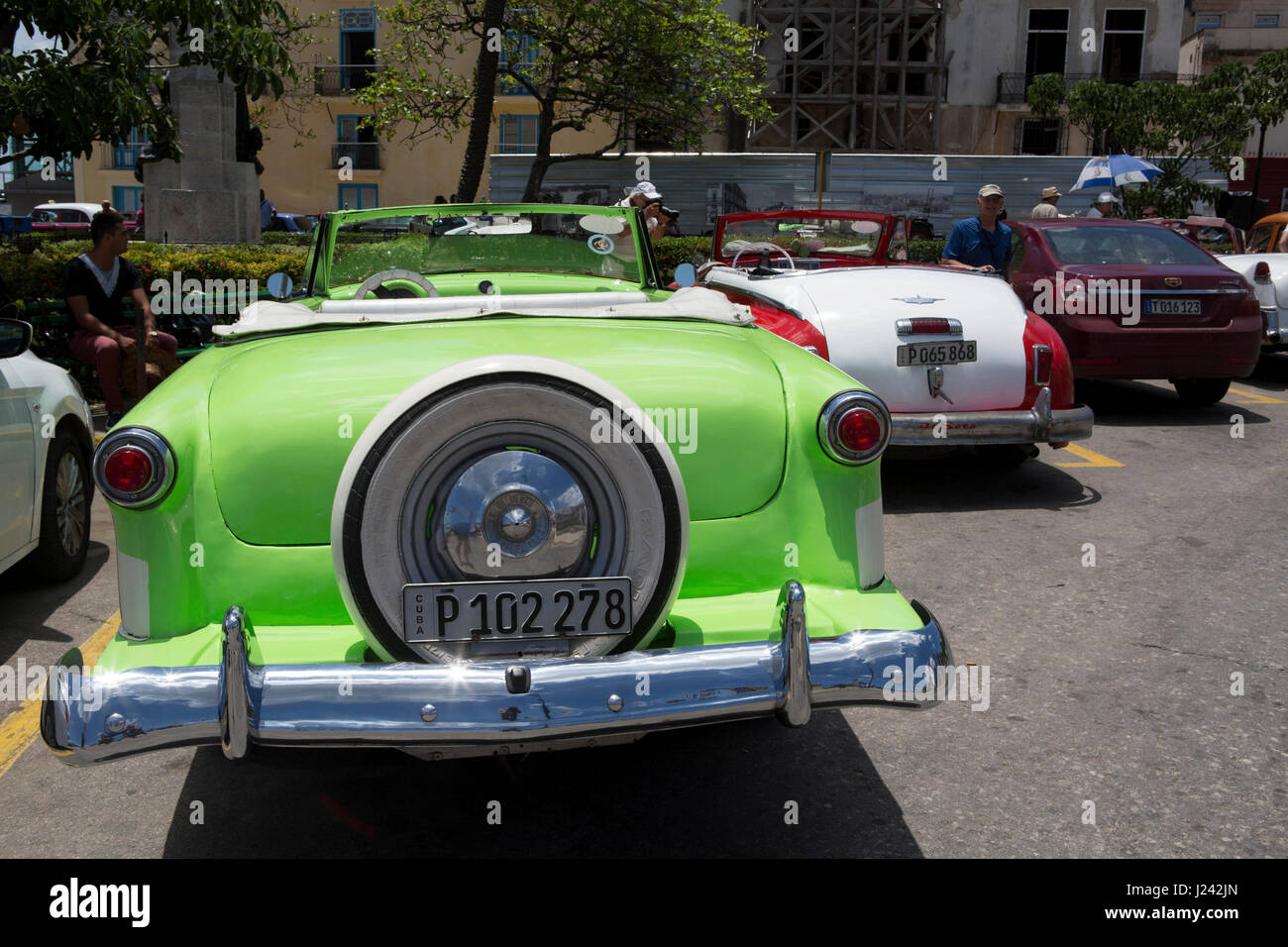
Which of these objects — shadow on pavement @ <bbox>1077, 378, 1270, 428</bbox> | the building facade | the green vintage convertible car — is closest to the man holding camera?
shadow on pavement @ <bbox>1077, 378, 1270, 428</bbox>

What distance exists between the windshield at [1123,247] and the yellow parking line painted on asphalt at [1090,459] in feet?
5.12

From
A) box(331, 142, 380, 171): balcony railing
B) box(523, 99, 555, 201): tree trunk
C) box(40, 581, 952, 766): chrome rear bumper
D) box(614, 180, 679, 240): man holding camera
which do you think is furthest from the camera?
box(331, 142, 380, 171): balcony railing

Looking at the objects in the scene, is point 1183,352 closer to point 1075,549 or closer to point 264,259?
point 1075,549

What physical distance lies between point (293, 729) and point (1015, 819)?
1935 mm

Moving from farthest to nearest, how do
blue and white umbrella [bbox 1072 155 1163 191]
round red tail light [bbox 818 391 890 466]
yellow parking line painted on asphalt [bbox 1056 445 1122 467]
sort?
blue and white umbrella [bbox 1072 155 1163 191] < yellow parking line painted on asphalt [bbox 1056 445 1122 467] < round red tail light [bbox 818 391 890 466]

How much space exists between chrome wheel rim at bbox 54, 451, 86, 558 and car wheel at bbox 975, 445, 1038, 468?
207 inches

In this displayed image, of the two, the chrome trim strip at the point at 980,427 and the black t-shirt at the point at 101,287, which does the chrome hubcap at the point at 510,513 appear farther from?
the black t-shirt at the point at 101,287

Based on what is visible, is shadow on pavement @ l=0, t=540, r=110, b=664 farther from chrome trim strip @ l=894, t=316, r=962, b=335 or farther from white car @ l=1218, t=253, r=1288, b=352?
white car @ l=1218, t=253, r=1288, b=352

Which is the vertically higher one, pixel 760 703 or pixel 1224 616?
pixel 760 703

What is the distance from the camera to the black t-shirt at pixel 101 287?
313 inches

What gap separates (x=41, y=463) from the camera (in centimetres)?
510

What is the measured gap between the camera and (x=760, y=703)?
2.66m

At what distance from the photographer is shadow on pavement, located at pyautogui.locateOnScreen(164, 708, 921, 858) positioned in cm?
319
